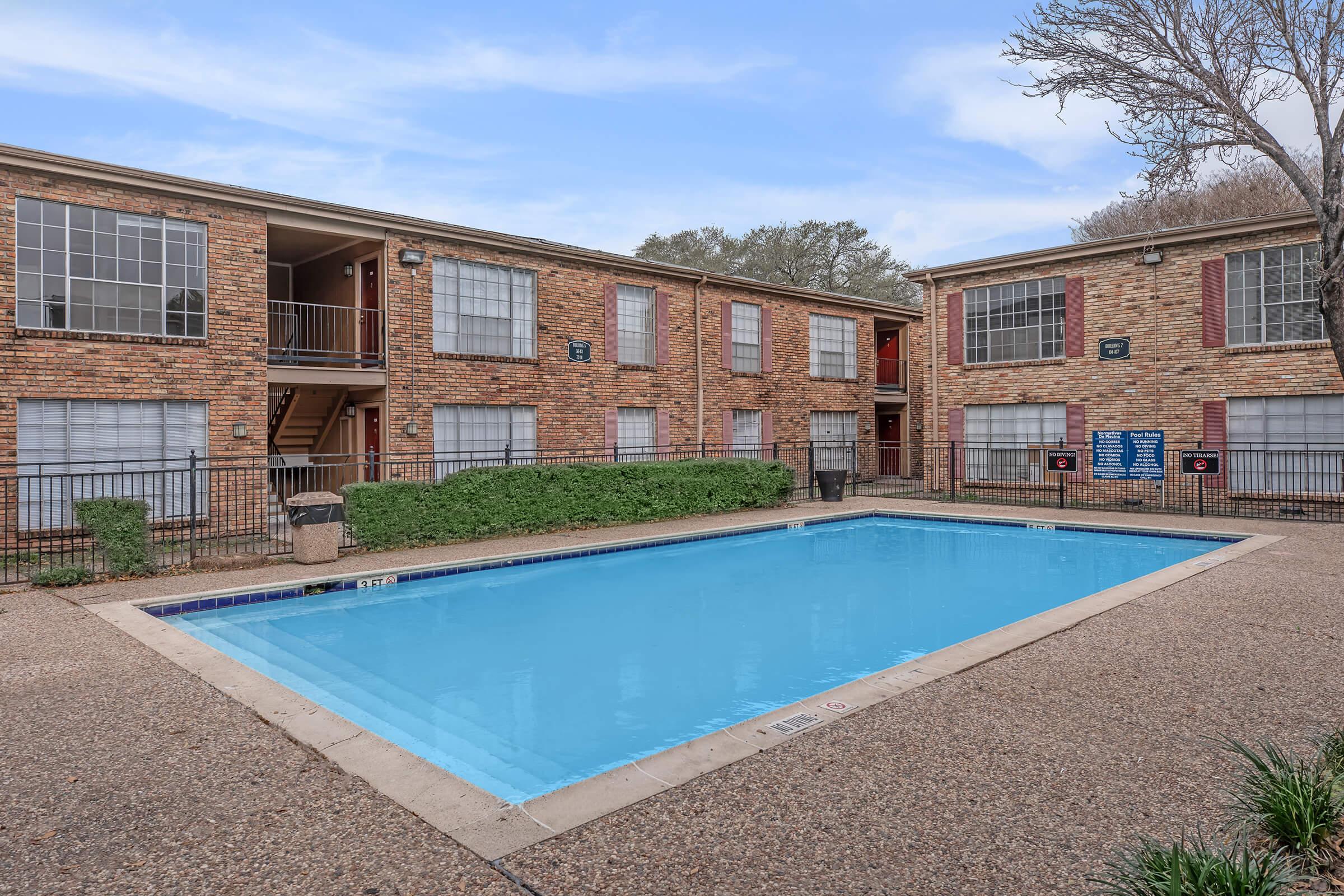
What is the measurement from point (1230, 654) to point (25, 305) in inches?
598

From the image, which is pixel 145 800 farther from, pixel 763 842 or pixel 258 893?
pixel 763 842

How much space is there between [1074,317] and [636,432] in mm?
10413

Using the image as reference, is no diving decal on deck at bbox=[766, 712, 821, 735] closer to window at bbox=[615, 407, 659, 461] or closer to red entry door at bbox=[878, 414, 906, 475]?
window at bbox=[615, 407, 659, 461]

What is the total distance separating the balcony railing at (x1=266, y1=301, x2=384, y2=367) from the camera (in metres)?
15.2

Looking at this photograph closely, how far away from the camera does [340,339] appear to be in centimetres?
1669

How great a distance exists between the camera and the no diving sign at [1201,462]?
1527 cm

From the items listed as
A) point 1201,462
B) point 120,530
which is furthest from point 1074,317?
point 120,530

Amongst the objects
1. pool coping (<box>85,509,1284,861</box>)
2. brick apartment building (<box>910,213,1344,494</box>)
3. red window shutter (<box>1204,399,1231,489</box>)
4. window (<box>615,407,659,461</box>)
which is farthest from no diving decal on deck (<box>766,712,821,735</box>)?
red window shutter (<box>1204,399,1231,489</box>)

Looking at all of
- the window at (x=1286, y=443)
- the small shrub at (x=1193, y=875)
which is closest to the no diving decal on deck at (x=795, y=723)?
the small shrub at (x=1193, y=875)

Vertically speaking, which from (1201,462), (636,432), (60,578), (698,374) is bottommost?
(60,578)

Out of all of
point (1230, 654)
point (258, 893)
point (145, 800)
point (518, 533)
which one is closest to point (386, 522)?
point (518, 533)

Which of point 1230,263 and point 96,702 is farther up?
point 1230,263

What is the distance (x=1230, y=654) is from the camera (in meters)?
5.73

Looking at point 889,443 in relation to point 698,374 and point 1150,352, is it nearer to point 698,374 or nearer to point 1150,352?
point 698,374
